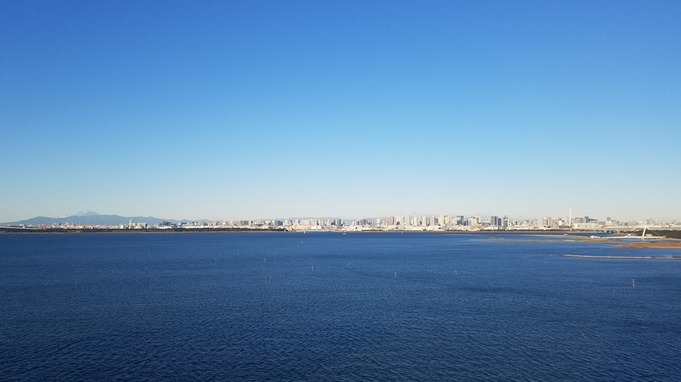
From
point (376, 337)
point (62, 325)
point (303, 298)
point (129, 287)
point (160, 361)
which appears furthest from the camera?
point (129, 287)

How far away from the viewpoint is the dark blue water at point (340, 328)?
2753 cm

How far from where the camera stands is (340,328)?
37.0 metres

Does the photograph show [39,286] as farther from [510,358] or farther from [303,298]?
[510,358]

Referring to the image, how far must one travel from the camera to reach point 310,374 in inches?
1053

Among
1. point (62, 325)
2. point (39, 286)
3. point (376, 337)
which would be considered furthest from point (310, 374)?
point (39, 286)

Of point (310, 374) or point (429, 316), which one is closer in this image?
point (310, 374)

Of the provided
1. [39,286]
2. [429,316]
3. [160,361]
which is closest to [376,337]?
[429,316]

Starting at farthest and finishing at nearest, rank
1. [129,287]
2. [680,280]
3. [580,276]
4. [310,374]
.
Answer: [580,276] → [680,280] → [129,287] → [310,374]

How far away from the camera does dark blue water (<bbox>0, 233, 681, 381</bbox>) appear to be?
27.5 m

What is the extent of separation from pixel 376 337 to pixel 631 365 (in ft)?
52.2

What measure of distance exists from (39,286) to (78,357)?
35335 mm

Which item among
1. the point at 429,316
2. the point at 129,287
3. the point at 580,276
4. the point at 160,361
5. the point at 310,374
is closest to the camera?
the point at 310,374

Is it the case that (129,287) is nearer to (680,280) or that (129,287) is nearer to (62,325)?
(62,325)

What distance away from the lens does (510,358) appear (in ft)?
97.1
